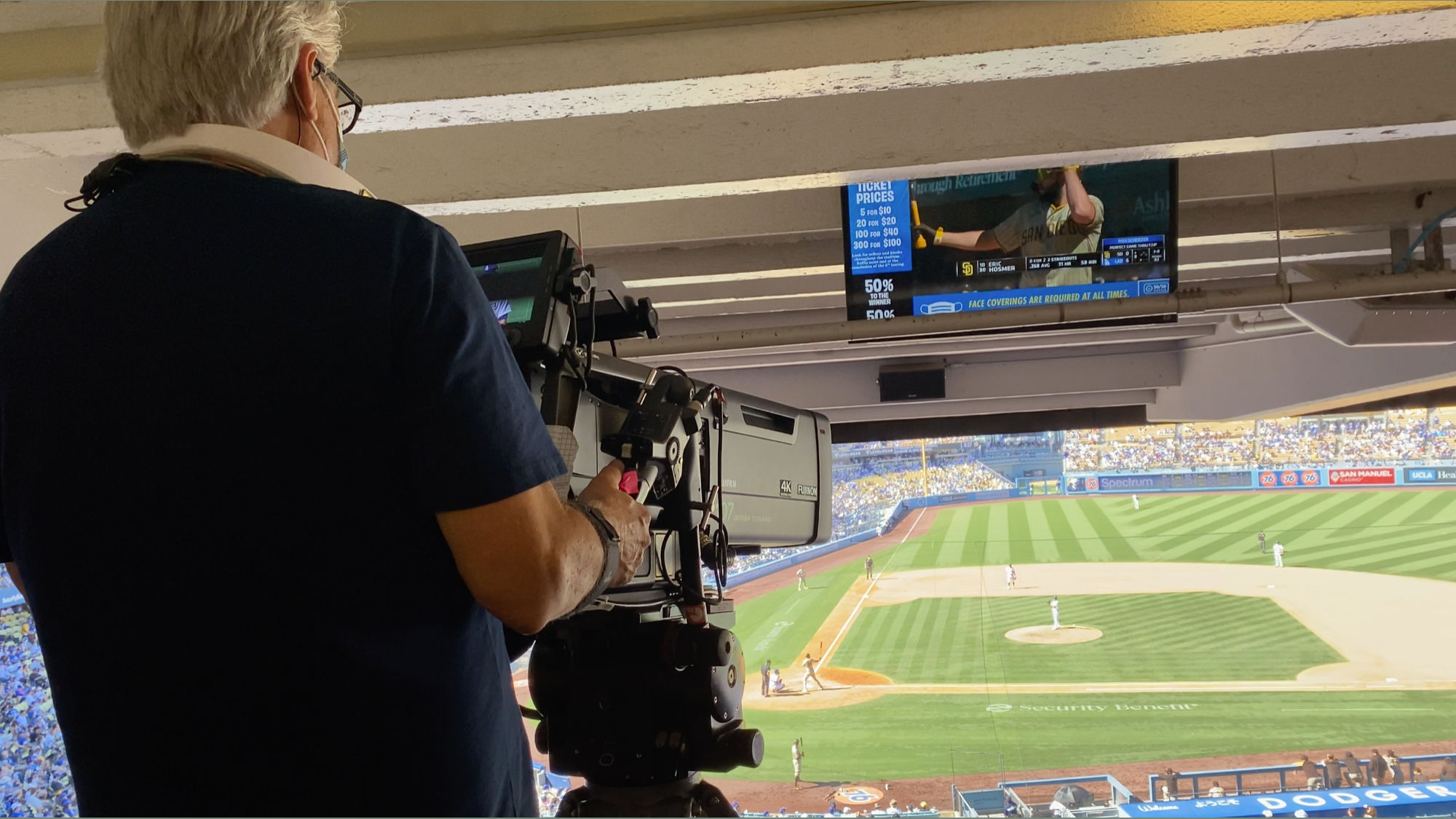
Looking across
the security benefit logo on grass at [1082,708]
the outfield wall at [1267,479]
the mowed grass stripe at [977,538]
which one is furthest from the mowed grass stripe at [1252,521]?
the mowed grass stripe at [977,538]

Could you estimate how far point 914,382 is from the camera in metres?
6.79

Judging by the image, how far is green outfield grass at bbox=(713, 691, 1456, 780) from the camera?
7836 mm

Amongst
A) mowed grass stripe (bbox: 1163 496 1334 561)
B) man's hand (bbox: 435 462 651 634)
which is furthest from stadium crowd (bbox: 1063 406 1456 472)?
man's hand (bbox: 435 462 651 634)

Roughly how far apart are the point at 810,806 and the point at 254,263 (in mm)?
6736

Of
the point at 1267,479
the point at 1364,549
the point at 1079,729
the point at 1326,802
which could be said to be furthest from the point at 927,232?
the point at 1364,549

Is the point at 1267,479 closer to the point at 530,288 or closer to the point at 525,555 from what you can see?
the point at 530,288

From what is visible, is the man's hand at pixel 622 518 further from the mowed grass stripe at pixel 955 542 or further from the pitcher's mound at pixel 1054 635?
the pitcher's mound at pixel 1054 635

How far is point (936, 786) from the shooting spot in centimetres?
780

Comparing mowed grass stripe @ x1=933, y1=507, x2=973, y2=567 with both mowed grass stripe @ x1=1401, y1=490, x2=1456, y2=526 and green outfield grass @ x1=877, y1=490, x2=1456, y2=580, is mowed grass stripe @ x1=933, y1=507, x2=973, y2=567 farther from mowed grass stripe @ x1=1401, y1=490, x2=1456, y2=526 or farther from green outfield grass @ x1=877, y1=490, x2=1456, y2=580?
mowed grass stripe @ x1=1401, y1=490, x2=1456, y2=526

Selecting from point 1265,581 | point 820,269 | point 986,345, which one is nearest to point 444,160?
point 820,269

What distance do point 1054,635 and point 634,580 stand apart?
9128 millimetres

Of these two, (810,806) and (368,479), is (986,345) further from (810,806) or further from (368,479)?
(368,479)

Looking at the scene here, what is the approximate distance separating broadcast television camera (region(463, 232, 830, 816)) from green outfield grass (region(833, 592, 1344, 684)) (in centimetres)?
757

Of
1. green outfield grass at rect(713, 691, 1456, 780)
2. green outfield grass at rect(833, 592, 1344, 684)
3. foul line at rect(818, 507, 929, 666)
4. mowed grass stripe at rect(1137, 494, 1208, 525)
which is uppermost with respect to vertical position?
mowed grass stripe at rect(1137, 494, 1208, 525)
